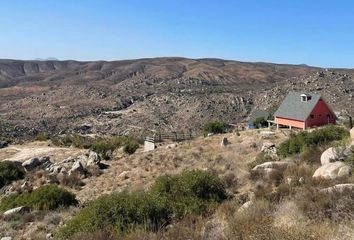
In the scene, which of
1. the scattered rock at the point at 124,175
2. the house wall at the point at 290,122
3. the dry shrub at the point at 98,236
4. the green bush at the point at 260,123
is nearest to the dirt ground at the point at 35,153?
the scattered rock at the point at 124,175

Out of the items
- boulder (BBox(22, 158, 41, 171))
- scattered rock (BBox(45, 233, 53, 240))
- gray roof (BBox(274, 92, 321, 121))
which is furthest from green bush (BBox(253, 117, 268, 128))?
scattered rock (BBox(45, 233, 53, 240))

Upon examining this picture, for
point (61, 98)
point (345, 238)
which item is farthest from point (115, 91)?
point (345, 238)

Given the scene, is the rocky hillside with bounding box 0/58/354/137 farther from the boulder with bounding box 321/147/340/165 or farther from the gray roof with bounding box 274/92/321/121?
the boulder with bounding box 321/147/340/165

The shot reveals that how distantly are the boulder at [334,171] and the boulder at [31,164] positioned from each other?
79.2ft

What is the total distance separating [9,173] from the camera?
1147 inches

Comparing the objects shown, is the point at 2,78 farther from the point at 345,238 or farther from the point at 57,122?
the point at 345,238

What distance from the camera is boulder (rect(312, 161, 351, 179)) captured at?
12.6 meters

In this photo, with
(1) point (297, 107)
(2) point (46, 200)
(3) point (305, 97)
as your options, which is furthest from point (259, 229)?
(3) point (305, 97)

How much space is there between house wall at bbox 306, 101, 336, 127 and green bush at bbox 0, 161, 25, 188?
71.0 ft

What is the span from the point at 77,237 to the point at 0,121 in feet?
272

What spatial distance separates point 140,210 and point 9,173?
68.9 feet

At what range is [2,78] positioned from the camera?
650ft

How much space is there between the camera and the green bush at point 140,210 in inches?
398

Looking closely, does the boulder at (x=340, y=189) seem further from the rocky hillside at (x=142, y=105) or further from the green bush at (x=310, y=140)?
the rocky hillside at (x=142, y=105)
